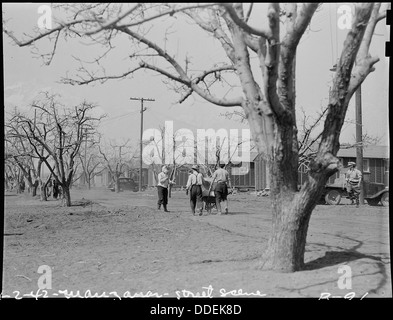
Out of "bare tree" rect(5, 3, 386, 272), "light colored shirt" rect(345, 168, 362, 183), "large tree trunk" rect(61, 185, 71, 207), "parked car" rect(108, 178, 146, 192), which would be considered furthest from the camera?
"parked car" rect(108, 178, 146, 192)

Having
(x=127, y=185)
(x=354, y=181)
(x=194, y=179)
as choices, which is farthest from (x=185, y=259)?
(x=127, y=185)

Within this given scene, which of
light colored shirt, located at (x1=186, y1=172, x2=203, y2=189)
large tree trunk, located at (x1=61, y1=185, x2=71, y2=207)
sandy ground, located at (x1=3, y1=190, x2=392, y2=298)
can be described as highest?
light colored shirt, located at (x1=186, y1=172, x2=203, y2=189)

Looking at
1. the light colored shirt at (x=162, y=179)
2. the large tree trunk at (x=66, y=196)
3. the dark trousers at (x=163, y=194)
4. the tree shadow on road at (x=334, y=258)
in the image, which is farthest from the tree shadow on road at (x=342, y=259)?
the large tree trunk at (x=66, y=196)

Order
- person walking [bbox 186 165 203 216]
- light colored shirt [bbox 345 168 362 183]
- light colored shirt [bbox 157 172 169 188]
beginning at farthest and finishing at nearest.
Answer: light colored shirt [bbox 345 168 362 183], light colored shirt [bbox 157 172 169 188], person walking [bbox 186 165 203 216]

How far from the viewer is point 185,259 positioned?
6262 millimetres

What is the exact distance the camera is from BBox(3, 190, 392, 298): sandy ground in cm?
506

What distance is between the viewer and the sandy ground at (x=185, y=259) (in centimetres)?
506

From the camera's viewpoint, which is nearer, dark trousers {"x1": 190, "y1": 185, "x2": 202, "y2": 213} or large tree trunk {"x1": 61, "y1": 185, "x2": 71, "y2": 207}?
dark trousers {"x1": 190, "y1": 185, "x2": 202, "y2": 213}

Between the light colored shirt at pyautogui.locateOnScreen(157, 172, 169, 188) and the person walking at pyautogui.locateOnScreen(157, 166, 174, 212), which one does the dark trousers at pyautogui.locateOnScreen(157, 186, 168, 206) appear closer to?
the person walking at pyautogui.locateOnScreen(157, 166, 174, 212)

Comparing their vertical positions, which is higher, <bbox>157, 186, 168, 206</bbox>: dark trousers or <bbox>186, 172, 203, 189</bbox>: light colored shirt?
<bbox>186, 172, 203, 189</bbox>: light colored shirt

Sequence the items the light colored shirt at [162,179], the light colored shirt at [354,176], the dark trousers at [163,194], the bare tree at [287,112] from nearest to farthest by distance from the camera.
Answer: the bare tree at [287,112]
the light colored shirt at [162,179]
the dark trousers at [163,194]
the light colored shirt at [354,176]

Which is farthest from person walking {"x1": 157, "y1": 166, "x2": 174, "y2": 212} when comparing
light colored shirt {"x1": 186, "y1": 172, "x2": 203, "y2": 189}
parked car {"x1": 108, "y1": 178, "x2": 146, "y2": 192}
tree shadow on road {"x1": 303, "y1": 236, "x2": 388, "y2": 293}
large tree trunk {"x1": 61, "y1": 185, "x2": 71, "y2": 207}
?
parked car {"x1": 108, "y1": 178, "x2": 146, "y2": 192}

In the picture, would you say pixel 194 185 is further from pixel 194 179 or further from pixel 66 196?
pixel 66 196

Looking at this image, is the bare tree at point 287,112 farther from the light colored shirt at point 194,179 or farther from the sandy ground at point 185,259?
the light colored shirt at point 194,179
